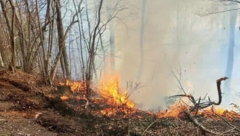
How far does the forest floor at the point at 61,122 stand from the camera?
304 cm

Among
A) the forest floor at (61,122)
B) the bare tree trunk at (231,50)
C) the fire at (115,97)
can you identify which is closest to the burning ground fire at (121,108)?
the fire at (115,97)

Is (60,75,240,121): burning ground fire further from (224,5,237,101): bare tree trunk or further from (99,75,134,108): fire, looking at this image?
(224,5,237,101): bare tree trunk

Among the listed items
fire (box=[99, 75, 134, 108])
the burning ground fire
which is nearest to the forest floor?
the burning ground fire

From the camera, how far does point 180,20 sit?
37.9 feet

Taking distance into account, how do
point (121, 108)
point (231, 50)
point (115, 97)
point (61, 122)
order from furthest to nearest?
point (231, 50), point (115, 97), point (121, 108), point (61, 122)

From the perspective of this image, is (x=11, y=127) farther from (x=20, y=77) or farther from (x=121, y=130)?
(x=20, y=77)

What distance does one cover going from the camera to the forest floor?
304cm

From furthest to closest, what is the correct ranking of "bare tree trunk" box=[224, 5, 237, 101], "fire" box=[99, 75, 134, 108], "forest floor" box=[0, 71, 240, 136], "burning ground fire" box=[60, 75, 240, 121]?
"bare tree trunk" box=[224, 5, 237, 101] < "fire" box=[99, 75, 134, 108] < "burning ground fire" box=[60, 75, 240, 121] < "forest floor" box=[0, 71, 240, 136]

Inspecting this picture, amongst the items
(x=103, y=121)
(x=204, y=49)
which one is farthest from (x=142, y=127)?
(x=204, y=49)

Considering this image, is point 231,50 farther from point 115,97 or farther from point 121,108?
point 121,108

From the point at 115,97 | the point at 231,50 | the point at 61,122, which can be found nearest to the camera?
the point at 61,122

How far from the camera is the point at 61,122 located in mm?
3434

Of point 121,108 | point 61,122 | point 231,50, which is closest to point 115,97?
point 121,108

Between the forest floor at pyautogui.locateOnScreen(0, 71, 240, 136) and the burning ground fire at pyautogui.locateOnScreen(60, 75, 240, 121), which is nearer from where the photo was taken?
the forest floor at pyautogui.locateOnScreen(0, 71, 240, 136)
